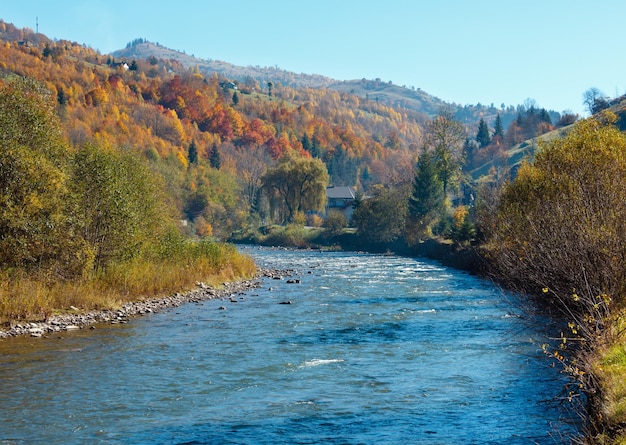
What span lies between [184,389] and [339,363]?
6.16 meters

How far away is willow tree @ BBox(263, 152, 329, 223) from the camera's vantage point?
4993 inches

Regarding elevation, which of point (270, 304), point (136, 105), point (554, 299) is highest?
point (136, 105)

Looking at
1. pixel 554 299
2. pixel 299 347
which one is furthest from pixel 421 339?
pixel 554 299

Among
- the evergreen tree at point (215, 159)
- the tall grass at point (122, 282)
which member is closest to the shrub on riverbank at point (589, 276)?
the tall grass at point (122, 282)

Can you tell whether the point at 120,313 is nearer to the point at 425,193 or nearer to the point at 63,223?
A: the point at 63,223

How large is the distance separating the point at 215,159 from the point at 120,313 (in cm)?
14324

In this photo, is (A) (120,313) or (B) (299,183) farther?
(B) (299,183)

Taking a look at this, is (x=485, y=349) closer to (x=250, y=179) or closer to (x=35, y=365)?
(x=35, y=365)

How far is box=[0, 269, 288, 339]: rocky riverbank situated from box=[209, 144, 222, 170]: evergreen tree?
125m

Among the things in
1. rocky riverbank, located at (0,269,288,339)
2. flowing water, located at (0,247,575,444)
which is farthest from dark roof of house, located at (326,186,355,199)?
flowing water, located at (0,247,575,444)

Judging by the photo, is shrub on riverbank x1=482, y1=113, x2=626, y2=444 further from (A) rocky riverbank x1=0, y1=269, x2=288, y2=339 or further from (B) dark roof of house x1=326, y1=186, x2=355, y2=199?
(B) dark roof of house x1=326, y1=186, x2=355, y2=199

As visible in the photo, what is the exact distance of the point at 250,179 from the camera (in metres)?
157

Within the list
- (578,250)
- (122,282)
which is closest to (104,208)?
(122,282)

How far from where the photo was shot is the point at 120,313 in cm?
3494
